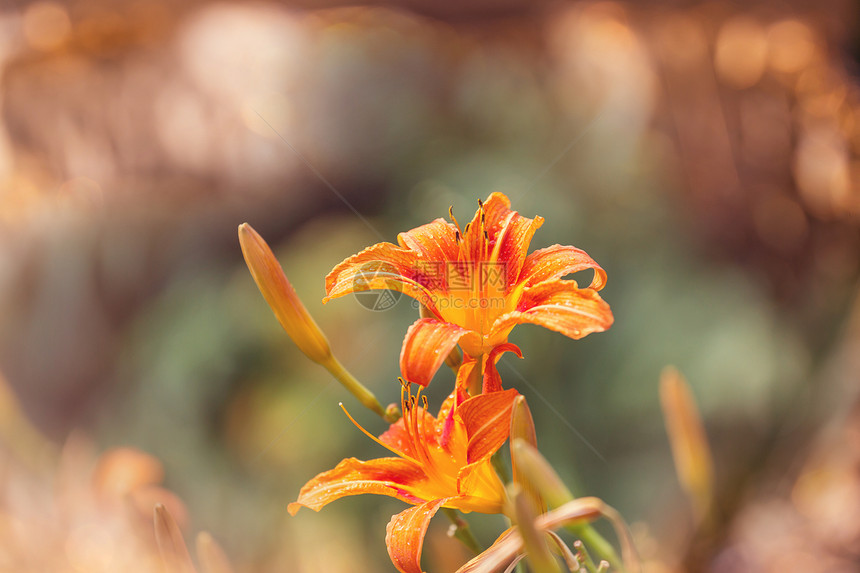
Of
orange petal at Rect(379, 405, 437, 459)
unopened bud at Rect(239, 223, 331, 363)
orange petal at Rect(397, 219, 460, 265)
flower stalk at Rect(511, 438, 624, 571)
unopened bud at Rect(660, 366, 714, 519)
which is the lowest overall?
unopened bud at Rect(660, 366, 714, 519)

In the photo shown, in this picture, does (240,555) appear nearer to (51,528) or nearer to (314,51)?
(51,528)

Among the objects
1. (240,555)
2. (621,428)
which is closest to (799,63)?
(621,428)

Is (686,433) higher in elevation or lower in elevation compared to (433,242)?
lower

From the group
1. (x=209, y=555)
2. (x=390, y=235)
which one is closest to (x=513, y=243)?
(x=209, y=555)

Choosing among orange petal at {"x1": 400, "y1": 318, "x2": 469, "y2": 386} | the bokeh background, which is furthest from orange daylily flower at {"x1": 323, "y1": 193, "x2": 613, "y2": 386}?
the bokeh background

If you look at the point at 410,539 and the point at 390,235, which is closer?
the point at 410,539

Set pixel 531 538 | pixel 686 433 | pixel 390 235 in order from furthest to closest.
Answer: pixel 390 235
pixel 686 433
pixel 531 538

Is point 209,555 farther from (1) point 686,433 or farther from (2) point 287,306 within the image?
(1) point 686,433

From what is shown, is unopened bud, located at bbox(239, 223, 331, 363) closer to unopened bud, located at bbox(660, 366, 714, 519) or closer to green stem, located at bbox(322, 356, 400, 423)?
green stem, located at bbox(322, 356, 400, 423)
